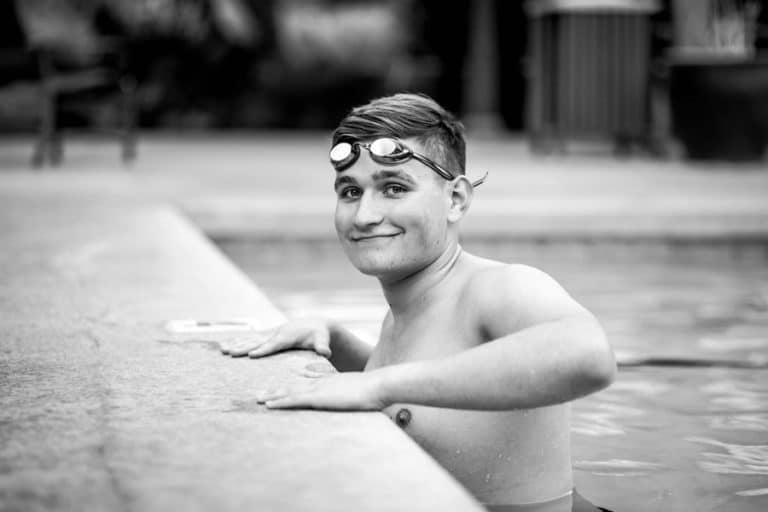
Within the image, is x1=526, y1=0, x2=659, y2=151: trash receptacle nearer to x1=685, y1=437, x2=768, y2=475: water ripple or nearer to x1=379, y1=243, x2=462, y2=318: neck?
x1=685, y1=437, x2=768, y2=475: water ripple

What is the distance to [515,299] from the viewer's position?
2088 mm

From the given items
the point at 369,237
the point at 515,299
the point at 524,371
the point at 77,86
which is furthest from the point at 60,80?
the point at 524,371

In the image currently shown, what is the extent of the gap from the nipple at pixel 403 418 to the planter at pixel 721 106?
863 centimetres

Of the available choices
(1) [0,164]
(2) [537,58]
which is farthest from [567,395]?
(2) [537,58]

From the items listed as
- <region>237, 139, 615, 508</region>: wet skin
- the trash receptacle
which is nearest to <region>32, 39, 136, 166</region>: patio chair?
the trash receptacle

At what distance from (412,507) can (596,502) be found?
1383 mm

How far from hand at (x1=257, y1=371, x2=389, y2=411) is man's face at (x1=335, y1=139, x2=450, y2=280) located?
12.4 inches

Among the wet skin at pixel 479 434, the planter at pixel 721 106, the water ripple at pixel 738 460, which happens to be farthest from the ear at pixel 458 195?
the planter at pixel 721 106

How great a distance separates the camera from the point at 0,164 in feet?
32.9

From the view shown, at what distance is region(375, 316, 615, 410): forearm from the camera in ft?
6.15

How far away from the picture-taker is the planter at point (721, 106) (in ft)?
33.6

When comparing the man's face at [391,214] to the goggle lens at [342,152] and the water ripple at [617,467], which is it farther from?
the water ripple at [617,467]

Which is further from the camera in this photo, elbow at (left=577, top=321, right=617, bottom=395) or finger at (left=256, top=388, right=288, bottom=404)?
finger at (left=256, top=388, right=288, bottom=404)

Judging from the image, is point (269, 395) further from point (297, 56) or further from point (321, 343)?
point (297, 56)
